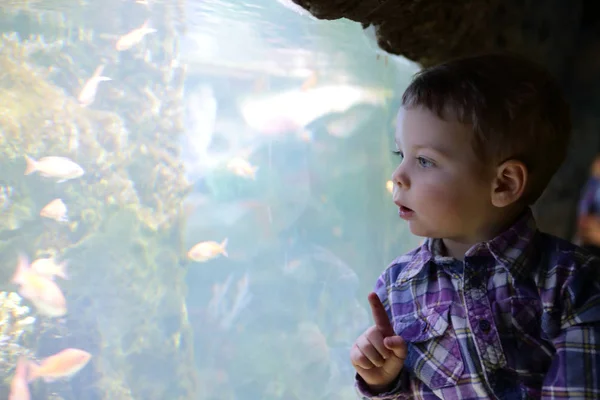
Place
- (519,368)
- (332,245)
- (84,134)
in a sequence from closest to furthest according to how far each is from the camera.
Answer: (519,368) → (84,134) → (332,245)

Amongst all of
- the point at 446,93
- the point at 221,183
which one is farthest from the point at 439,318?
the point at 221,183

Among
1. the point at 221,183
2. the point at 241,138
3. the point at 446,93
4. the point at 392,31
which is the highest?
the point at 392,31

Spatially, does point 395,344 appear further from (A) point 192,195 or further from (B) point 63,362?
(A) point 192,195

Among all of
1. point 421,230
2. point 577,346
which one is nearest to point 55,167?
point 421,230

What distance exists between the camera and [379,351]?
100 centimetres

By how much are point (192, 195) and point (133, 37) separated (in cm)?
349

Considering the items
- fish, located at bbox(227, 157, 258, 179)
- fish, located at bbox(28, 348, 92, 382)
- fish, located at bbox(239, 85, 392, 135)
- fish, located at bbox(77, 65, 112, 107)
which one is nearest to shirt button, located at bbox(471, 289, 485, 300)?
fish, located at bbox(28, 348, 92, 382)

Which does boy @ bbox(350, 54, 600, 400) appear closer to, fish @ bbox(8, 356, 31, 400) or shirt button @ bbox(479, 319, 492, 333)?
shirt button @ bbox(479, 319, 492, 333)

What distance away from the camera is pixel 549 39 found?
6.97 ft

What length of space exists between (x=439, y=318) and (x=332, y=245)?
9.70 m

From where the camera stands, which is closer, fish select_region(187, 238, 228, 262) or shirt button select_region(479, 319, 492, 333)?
shirt button select_region(479, 319, 492, 333)

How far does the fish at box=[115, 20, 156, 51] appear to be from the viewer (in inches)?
229

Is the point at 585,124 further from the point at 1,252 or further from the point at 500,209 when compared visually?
the point at 1,252

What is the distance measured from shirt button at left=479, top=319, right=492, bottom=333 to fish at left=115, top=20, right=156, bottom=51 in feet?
19.4
